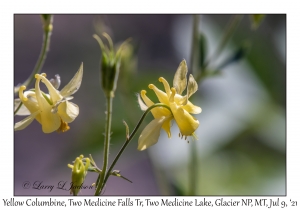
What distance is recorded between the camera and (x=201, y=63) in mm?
1302

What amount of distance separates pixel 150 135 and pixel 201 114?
46.3 inches

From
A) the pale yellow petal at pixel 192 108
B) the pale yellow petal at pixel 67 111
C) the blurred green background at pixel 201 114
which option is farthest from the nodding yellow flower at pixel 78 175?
the blurred green background at pixel 201 114

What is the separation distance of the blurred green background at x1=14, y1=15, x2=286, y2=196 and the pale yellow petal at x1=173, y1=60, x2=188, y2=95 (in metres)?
0.53

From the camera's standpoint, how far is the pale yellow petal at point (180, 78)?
2.49 ft

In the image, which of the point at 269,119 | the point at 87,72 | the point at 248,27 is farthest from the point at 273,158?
the point at 87,72

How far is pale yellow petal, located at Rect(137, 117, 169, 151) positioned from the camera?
699 millimetres

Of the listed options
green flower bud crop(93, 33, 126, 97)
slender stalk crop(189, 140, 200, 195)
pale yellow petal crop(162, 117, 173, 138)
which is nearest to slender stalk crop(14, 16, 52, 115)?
green flower bud crop(93, 33, 126, 97)

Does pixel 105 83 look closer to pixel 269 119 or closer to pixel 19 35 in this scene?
pixel 269 119

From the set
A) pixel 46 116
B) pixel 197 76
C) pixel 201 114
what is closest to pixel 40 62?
pixel 46 116

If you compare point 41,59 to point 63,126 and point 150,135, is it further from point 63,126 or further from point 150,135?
point 150,135

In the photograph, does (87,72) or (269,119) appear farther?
(87,72)

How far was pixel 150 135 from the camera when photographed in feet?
2.35

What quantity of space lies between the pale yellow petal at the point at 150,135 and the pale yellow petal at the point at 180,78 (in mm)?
71
